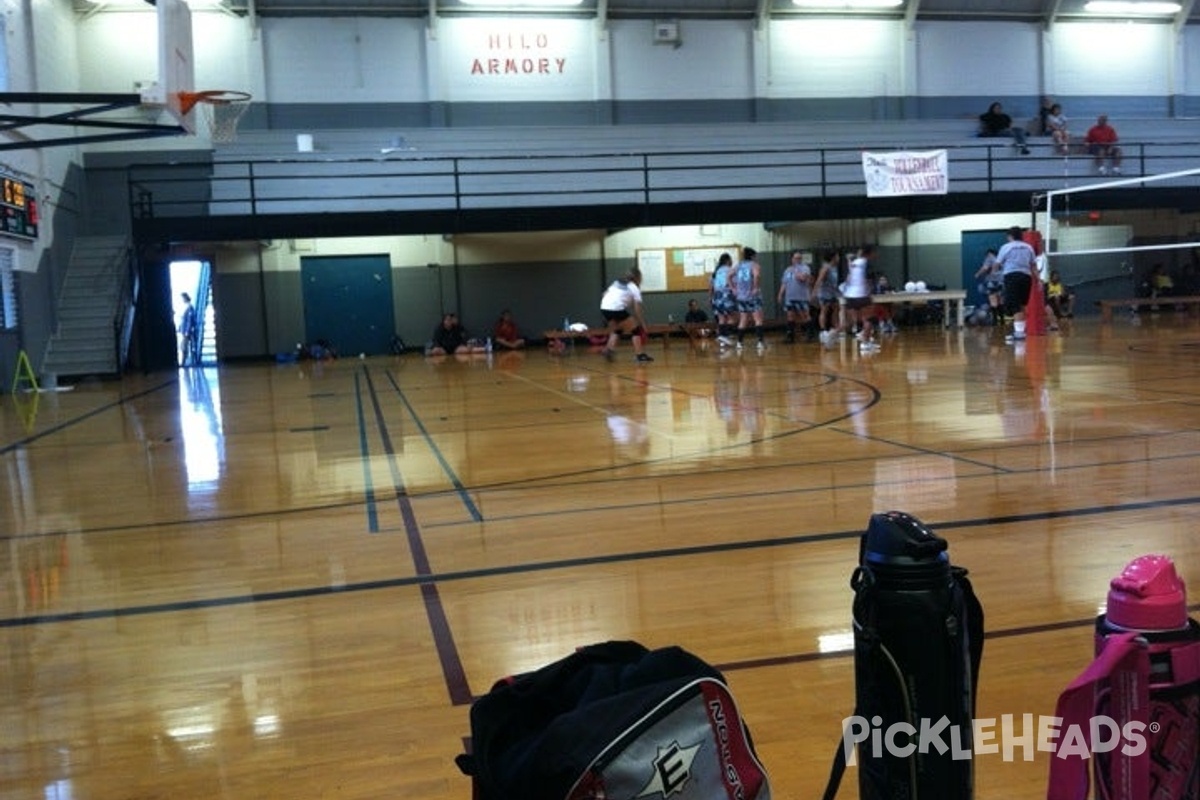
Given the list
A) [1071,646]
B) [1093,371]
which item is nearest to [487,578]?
[1071,646]

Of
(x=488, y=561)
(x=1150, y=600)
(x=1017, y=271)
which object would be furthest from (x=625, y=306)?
(x=1150, y=600)

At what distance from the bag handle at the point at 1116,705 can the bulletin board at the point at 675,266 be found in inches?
894

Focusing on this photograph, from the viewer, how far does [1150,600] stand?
4.97ft

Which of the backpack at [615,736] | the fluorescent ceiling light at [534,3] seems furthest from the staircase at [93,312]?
the backpack at [615,736]

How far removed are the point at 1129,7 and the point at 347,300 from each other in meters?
19.4

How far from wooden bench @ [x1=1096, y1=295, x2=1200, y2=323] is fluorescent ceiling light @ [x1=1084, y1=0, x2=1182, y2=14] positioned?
698 cm

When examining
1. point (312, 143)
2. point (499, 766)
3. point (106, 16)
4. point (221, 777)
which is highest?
point (106, 16)

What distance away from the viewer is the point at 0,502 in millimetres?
5910

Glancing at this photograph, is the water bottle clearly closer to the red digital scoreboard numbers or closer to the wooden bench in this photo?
the red digital scoreboard numbers

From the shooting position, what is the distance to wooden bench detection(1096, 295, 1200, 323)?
74.8ft

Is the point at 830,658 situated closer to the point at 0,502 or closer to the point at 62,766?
the point at 62,766

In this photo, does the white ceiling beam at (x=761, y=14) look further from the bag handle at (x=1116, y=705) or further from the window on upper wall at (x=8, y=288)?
the bag handle at (x=1116, y=705)

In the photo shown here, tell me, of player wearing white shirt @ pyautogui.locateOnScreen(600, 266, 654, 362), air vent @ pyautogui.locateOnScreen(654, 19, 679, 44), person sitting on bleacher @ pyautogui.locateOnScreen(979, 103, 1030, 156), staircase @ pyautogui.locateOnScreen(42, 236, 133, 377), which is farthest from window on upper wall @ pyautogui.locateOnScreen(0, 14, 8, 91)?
person sitting on bleacher @ pyautogui.locateOnScreen(979, 103, 1030, 156)

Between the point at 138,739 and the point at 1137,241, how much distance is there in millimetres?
26804
